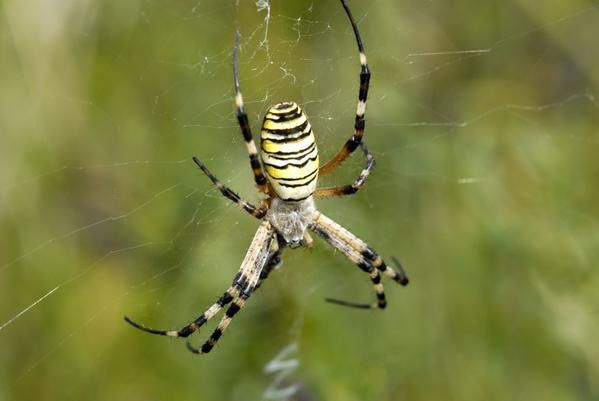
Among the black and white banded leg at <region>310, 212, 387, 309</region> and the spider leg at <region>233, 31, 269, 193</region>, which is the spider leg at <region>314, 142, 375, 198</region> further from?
the spider leg at <region>233, 31, 269, 193</region>

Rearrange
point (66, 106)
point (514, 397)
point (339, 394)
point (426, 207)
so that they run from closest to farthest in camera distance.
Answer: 1. point (66, 106)
2. point (339, 394)
3. point (514, 397)
4. point (426, 207)

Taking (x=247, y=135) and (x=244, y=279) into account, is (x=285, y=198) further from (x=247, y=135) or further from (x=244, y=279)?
(x=244, y=279)

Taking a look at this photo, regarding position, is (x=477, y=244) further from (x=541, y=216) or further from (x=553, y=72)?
(x=553, y=72)

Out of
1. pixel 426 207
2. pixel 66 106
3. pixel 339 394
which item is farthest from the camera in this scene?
pixel 426 207

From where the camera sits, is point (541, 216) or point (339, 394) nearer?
point (339, 394)

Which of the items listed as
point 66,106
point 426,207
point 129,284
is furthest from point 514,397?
point 66,106

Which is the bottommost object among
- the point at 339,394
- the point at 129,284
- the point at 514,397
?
the point at 514,397
